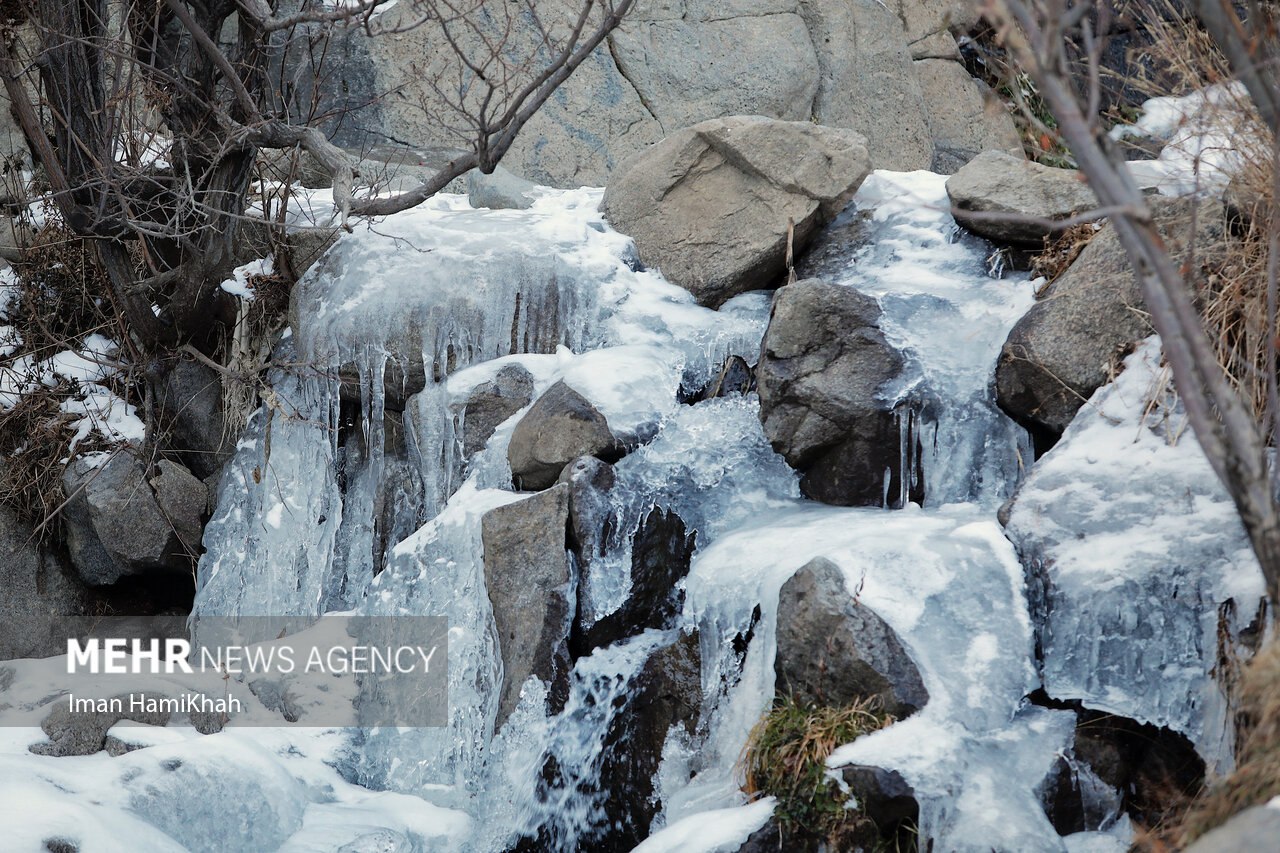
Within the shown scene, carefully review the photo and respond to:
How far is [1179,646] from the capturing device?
3.41m

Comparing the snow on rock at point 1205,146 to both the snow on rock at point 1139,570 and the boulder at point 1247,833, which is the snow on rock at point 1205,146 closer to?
the snow on rock at point 1139,570

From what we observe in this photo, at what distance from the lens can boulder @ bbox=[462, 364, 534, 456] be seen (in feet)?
17.7

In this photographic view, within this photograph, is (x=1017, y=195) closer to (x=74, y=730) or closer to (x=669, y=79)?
(x=669, y=79)

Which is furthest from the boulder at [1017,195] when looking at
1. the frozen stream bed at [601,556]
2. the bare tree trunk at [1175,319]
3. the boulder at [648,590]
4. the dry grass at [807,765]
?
the bare tree trunk at [1175,319]

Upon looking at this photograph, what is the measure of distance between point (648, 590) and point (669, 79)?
17.7 feet

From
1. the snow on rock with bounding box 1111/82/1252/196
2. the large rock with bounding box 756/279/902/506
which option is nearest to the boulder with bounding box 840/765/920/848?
the large rock with bounding box 756/279/902/506

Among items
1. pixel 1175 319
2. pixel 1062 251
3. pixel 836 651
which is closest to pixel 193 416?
pixel 836 651

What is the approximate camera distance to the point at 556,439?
4.85m

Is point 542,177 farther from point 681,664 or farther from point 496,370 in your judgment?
point 681,664

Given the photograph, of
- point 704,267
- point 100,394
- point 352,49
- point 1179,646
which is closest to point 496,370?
point 704,267

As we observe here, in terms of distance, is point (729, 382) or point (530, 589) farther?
point (729, 382)

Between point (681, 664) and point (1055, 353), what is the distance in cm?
179

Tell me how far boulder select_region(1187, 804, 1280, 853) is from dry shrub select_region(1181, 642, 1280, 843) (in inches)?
4.6

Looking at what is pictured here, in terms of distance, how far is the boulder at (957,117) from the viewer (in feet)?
31.3
